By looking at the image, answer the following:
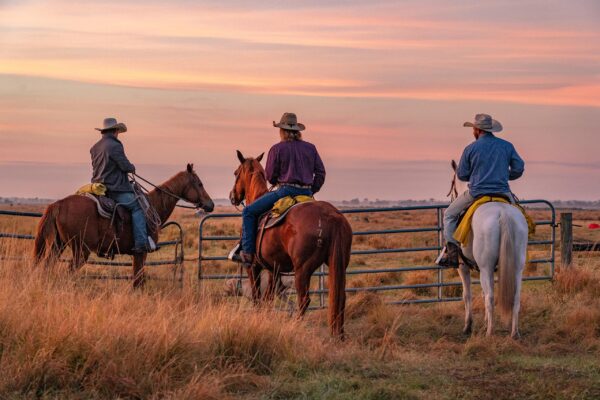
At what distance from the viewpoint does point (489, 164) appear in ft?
35.4

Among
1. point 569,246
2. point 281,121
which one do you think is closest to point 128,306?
point 281,121

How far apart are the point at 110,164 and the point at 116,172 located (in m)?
0.16

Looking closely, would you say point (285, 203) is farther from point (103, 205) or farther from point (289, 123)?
point (103, 205)

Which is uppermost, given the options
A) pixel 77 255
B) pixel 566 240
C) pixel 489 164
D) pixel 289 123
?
pixel 289 123

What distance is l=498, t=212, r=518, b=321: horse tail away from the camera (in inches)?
405

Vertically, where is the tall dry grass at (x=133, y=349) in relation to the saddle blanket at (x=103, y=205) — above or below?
below

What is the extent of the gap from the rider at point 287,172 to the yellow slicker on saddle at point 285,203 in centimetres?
16

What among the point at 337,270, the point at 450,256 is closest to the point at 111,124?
the point at 337,270

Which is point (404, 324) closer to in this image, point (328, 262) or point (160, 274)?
point (328, 262)

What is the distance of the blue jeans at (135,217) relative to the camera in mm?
13180

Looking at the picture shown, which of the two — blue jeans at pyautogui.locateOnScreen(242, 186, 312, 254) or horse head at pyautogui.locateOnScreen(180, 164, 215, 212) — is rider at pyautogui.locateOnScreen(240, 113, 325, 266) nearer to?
blue jeans at pyautogui.locateOnScreen(242, 186, 312, 254)

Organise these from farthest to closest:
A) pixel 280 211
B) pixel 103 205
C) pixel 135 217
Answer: pixel 135 217 → pixel 103 205 → pixel 280 211


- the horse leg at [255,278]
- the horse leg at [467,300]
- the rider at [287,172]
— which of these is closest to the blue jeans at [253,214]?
the rider at [287,172]

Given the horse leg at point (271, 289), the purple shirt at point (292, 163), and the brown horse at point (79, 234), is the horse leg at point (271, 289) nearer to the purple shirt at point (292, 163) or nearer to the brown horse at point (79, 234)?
the purple shirt at point (292, 163)
